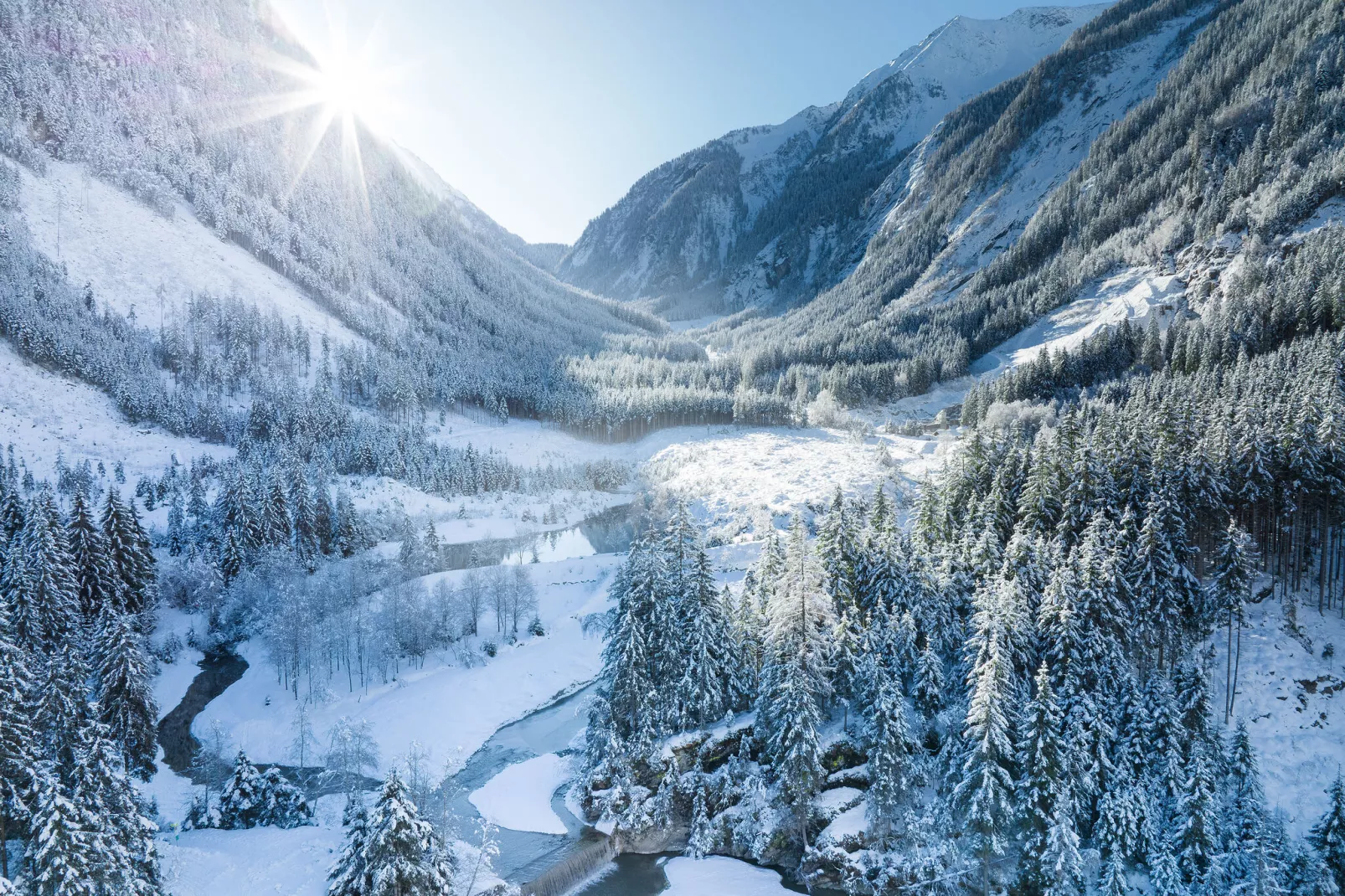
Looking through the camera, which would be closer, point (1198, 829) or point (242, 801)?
point (1198, 829)

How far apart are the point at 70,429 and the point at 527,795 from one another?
382 feet

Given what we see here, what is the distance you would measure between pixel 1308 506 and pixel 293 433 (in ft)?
498

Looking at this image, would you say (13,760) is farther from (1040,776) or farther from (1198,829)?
(1198,829)

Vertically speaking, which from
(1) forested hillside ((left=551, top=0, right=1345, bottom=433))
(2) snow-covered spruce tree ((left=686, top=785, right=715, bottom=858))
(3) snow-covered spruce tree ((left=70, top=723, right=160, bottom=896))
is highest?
(1) forested hillside ((left=551, top=0, right=1345, bottom=433))

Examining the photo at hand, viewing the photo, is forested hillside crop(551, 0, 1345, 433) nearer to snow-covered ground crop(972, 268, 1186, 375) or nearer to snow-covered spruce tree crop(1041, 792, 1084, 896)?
snow-covered ground crop(972, 268, 1186, 375)

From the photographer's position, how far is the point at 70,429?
380 ft

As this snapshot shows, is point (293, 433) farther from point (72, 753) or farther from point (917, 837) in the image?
point (917, 837)

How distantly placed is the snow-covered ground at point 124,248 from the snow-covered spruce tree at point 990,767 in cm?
19256

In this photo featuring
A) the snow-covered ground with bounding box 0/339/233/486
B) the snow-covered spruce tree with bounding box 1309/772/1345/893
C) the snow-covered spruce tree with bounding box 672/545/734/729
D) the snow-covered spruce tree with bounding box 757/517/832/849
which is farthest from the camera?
the snow-covered ground with bounding box 0/339/233/486

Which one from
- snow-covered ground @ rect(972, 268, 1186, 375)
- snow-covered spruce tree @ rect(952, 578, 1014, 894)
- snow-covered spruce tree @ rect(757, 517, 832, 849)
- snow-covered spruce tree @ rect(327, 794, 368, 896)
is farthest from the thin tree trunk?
snow-covered ground @ rect(972, 268, 1186, 375)

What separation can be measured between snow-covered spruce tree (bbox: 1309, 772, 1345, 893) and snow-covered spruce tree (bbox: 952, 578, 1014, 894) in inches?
533

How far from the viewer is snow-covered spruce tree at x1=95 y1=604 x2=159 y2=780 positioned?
46.8 meters

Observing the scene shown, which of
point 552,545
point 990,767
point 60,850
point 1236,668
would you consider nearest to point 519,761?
point 60,850

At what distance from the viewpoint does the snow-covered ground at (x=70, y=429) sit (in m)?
108
